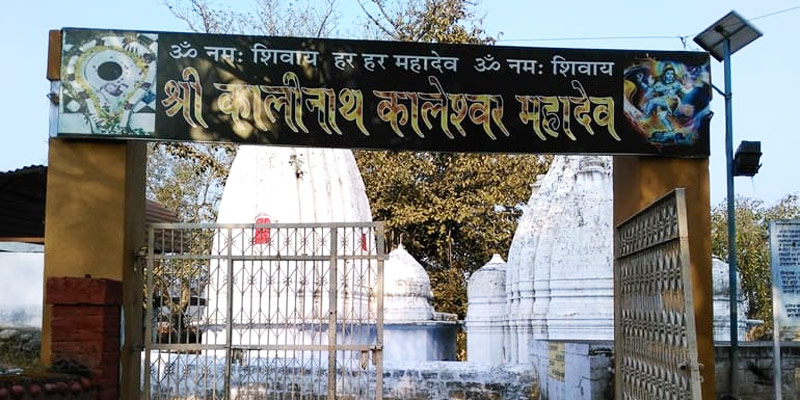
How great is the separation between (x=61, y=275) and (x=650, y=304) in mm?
4288

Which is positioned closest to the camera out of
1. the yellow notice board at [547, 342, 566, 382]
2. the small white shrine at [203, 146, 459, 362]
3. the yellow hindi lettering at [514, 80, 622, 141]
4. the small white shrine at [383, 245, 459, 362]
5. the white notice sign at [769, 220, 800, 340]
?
the yellow hindi lettering at [514, 80, 622, 141]

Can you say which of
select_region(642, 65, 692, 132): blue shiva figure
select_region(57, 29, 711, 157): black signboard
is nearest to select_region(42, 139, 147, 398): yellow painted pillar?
select_region(57, 29, 711, 157): black signboard

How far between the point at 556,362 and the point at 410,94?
450 cm

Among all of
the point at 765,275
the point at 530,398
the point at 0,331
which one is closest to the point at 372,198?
the point at 765,275

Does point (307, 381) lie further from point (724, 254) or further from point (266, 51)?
point (724, 254)

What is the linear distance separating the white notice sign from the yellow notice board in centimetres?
293

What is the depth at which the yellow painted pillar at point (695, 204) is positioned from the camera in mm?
7184

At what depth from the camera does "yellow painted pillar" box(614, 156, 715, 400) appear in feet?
23.6

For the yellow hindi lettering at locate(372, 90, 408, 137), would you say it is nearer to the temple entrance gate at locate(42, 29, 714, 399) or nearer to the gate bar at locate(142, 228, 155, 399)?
the temple entrance gate at locate(42, 29, 714, 399)

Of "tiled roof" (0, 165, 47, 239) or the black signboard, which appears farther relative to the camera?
"tiled roof" (0, 165, 47, 239)

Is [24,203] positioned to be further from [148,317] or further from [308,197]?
[308,197]

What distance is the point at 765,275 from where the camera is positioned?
27.4m

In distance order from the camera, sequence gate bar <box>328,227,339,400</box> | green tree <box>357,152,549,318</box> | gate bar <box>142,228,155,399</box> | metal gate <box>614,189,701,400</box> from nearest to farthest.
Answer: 1. metal gate <box>614,189,701,400</box>
2. gate bar <box>142,228,155,399</box>
3. gate bar <box>328,227,339,400</box>
4. green tree <box>357,152,549,318</box>

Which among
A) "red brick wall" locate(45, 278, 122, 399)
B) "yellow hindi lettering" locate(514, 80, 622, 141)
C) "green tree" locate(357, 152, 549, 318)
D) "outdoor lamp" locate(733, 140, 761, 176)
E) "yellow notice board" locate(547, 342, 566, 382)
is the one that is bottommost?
"yellow notice board" locate(547, 342, 566, 382)
